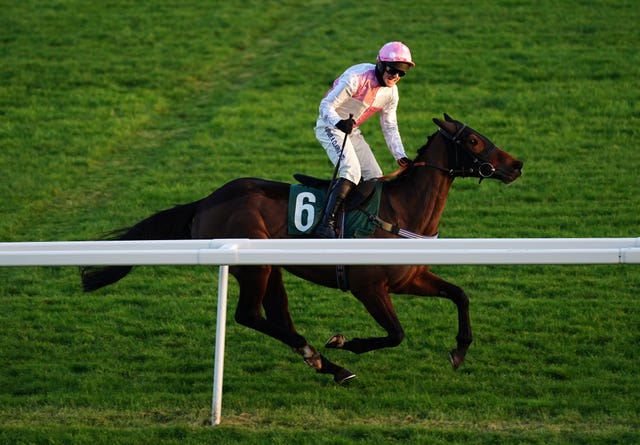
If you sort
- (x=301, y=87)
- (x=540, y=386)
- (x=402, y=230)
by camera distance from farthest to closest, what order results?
(x=301, y=87) → (x=402, y=230) → (x=540, y=386)

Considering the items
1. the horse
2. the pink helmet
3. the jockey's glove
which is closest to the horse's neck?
the horse

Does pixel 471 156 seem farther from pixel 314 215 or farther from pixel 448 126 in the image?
pixel 314 215

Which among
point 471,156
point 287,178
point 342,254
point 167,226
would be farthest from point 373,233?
point 287,178

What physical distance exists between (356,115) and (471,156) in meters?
0.82

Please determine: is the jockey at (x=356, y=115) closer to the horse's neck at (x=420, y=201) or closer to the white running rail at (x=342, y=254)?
the horse's neck at (x=420, y=201)

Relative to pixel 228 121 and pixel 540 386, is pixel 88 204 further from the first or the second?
pixel 540 386

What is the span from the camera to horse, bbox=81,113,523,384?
22.8ft

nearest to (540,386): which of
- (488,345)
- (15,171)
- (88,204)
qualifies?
(488,345)

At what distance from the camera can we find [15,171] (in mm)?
11969

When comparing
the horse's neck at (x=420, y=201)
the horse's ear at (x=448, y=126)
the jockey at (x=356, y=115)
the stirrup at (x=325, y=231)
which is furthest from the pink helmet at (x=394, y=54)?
the stirrup at (x=325, y=231)

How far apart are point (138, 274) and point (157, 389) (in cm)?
281

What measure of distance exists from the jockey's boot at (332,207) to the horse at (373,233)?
220 millimetres

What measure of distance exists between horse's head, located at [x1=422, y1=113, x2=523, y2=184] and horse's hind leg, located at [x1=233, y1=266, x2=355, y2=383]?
1.33 m

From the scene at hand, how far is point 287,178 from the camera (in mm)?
11492
